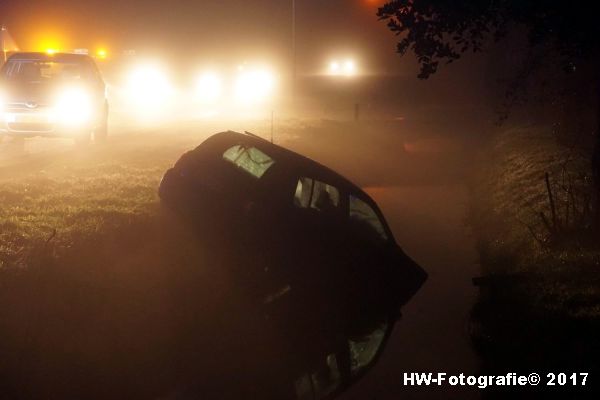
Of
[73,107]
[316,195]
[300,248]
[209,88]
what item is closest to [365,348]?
[300,248]

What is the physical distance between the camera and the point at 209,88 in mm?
38188

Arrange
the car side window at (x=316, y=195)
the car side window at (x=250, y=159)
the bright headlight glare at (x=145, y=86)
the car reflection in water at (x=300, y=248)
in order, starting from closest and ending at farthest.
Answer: the car reflection in water at (x=300, y=248) < the car side window at (x=316, y=195) < the car side window at (x=250, y=159) < the bright headlight glare at (x=145, y=86)

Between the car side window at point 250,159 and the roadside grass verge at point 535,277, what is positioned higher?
the car side window at point 250,159

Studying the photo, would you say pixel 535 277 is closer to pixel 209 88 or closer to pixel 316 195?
pixel 316 195

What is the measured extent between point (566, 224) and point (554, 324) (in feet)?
10.2

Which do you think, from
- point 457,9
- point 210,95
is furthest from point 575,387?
point 210,95

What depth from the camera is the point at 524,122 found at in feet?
69.7

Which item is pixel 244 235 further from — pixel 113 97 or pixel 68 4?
pixel 68 4

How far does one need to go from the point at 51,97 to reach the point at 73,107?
50 cm

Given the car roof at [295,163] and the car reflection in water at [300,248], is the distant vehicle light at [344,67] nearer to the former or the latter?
the car roof at [295,163]

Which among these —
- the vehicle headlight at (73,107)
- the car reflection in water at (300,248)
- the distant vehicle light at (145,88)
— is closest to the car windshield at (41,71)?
the vehicle headlight at (73,107)

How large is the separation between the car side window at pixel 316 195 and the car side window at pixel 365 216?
0.80ft

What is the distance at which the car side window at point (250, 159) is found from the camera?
7.64 m

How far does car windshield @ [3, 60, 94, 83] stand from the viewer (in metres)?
15.7
